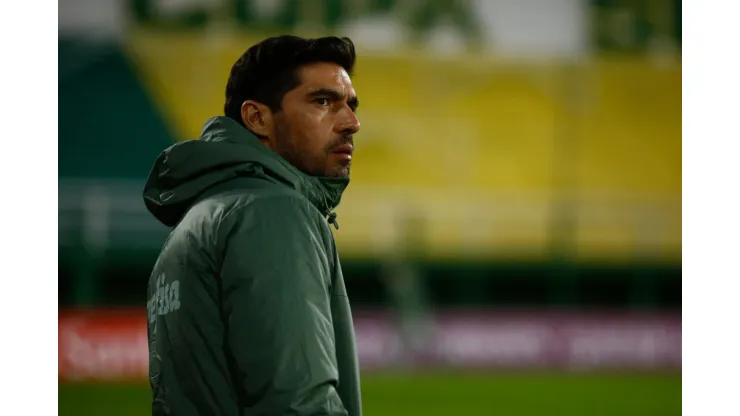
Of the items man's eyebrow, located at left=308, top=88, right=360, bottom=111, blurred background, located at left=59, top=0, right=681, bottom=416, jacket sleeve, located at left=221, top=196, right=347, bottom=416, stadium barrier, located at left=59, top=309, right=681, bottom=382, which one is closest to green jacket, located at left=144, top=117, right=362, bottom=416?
jacket sleeve, located at left=221, top=196, right=347, bottom=416

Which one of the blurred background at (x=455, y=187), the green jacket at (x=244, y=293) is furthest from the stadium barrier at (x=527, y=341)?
the green jacket at (x=244, y=293)

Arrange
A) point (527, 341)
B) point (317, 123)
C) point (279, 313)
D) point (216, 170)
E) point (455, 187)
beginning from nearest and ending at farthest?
1. point (279, 313)
2. point (216, 170)
3. point (317, 123)
4. point (527, 341)
5. point (455, 187)

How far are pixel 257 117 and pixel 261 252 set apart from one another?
0.28 metres

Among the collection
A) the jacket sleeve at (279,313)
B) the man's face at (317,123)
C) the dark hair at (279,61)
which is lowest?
the jacket sleeve at (279,313)

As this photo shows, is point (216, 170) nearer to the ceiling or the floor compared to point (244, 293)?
nearer to the ceiling

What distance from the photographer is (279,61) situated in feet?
3.88

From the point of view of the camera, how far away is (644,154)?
10133mm

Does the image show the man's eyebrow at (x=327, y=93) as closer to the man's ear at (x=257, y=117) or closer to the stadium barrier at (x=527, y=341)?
the man's ear at (x=257, y=117)

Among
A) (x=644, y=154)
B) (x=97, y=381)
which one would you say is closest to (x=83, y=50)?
(x=97, y=381)

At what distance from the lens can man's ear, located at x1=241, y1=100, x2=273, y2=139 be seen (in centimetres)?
120

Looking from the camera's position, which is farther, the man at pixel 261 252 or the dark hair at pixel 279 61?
the dark hair at pixel 279 61

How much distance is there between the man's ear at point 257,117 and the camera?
3.92 feet

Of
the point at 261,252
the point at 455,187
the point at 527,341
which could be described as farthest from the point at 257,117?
the point at 455,187

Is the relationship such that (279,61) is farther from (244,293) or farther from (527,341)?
(527,341)
